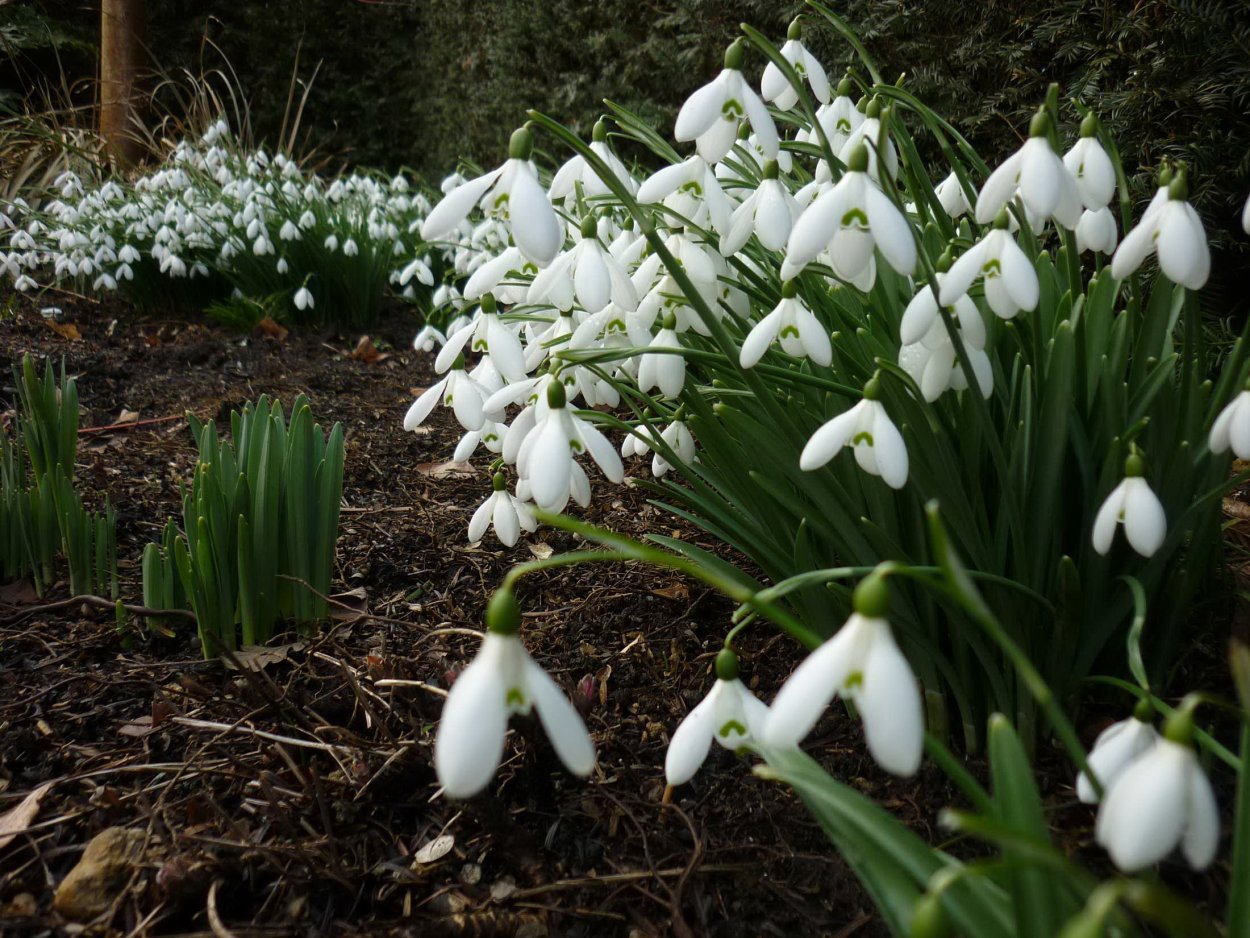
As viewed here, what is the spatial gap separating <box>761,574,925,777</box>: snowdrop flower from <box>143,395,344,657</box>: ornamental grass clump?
1138 mm

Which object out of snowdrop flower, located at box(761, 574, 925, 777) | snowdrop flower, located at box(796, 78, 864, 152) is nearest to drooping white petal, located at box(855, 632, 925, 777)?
snowdrop flower, located at box(761, 574, 925, 777)

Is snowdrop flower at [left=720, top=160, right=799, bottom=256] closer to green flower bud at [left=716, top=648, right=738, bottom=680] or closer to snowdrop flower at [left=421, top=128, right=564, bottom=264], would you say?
snowdrop flower at [left=421, top=128, right=564, bottom=264]

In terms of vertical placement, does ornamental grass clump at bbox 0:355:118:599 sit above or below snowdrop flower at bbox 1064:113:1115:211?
below

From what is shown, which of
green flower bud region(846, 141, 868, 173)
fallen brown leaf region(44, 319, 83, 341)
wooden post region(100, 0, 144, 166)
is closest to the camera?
green flower bud region(846, 141, 868, 173)

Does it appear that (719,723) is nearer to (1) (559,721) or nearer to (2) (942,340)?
(1) (559,721)

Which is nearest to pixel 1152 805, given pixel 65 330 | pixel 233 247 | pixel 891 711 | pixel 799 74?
pixel 891 711

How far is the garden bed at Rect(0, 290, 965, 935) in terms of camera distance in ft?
3.62

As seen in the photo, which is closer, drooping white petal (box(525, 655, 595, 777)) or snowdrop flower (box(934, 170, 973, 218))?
drooping white petal (box(525, 655, 595, 777))

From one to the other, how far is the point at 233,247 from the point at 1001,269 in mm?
4240

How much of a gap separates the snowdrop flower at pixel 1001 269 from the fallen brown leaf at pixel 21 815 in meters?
1.33

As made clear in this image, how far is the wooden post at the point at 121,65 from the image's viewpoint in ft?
22.8

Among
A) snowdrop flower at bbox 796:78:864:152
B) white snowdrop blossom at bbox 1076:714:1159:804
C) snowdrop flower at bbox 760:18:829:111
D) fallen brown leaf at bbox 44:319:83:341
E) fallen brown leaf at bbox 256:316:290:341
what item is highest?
snowdrop flower at bbox 760:18:829:111

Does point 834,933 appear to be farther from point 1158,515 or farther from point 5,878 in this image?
point 5,878

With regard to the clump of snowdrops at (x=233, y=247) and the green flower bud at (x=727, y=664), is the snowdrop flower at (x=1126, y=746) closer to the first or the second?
the green flower bud at (x=727, y=664)
